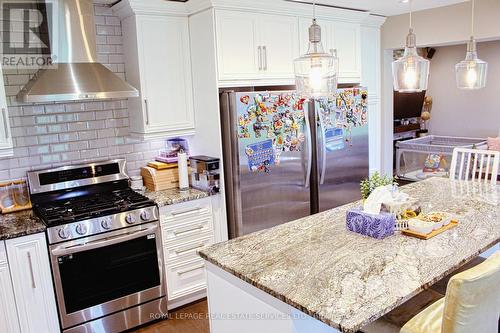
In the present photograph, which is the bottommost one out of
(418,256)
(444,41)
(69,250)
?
(69,250)

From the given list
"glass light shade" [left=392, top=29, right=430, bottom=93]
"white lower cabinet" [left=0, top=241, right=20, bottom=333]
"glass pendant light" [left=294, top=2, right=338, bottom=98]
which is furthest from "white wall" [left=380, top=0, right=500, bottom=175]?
"white lower cabinet" [left=0, top=241, right=20, bottom=333]

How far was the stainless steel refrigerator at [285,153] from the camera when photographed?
10.8ft

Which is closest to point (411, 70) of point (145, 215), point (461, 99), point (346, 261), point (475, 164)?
point (346, 261)

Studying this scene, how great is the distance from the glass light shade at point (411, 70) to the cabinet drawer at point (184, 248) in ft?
6.34

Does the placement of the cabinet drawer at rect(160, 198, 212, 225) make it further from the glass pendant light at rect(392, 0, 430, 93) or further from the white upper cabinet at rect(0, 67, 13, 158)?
the glass pendant light at rect(392, 0, 430, 93)

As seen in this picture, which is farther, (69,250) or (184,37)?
(184,37)

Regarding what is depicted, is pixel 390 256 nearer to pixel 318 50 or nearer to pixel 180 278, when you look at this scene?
pixel 318 50

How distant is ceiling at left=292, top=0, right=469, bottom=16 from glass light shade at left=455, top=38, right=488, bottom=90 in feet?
3.97

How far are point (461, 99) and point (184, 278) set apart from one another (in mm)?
6567

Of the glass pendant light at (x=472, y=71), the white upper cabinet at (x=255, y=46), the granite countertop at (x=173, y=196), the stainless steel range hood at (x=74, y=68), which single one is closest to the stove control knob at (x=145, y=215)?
the granite countertop at (x=173, y=196)

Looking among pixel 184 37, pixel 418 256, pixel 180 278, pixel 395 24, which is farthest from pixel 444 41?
pixel 180 278

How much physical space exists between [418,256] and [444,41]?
3420mm

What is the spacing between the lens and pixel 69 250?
2775mm

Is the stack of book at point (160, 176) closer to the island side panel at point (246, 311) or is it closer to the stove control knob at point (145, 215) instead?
the stove control knob at point (145, 215)
